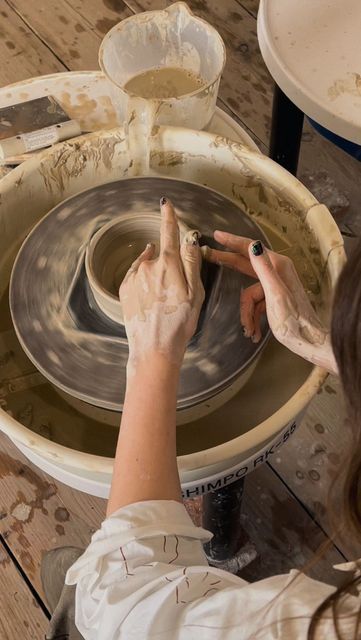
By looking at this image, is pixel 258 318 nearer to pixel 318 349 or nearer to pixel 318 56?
pixel 318 349

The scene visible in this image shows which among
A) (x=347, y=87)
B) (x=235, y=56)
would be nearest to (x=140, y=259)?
(x=347, y=87)

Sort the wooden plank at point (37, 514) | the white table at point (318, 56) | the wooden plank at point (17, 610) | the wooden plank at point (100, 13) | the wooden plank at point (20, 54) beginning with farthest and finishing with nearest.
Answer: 1. the wooden plank at point (100, 13)
2. the wooden plank at point (20, 54)
3. the wooden plank at point (37, 514)
4. the wooden plank at point (17, 610)
5. the white table at point (318, 56)

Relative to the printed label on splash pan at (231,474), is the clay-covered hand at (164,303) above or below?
above

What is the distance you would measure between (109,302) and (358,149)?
620 mm

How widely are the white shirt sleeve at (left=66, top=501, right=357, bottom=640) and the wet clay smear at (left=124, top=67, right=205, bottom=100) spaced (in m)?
0.85

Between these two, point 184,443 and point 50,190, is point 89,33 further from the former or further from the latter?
point 184,443

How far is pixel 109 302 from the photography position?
100 cm

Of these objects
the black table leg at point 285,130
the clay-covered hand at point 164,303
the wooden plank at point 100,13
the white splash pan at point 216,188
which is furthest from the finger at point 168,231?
the wooden plank at point 100,13

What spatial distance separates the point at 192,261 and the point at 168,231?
6 cm

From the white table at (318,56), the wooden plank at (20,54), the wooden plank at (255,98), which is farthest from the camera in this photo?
the wooden plank at (20,54)

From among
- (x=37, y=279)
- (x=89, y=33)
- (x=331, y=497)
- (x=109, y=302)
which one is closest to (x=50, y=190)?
(x=37, y=279)

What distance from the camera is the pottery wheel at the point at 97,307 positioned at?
3.24ft

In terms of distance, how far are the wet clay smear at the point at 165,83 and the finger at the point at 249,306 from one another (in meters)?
0.52

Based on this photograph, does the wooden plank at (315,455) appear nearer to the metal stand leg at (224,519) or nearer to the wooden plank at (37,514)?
the metal stand leg at (224,519)
